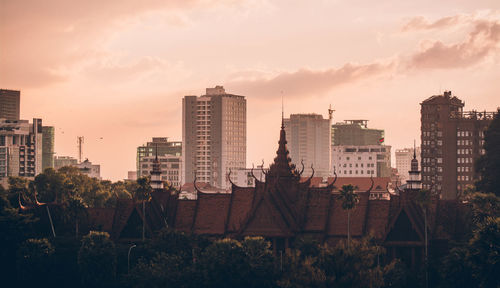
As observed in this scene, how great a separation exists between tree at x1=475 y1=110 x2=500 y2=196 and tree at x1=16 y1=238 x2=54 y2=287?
65246 mm

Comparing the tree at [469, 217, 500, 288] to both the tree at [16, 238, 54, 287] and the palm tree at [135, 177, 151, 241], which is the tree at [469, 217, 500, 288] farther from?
the tree at [16, 238, 54, 287]

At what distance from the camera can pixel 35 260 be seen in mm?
135750

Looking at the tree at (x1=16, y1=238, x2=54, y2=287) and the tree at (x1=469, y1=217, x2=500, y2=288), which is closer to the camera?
the tree at (x1=469, y1=217, x2=500, y2=288)

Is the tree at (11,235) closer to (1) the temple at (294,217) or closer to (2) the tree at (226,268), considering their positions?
(1) the temple at (294,217)

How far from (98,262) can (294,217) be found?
85.9ft

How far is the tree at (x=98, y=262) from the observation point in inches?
5123

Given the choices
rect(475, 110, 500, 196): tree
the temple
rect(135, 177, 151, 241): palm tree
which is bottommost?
the temple

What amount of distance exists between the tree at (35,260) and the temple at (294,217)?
30.2 ft

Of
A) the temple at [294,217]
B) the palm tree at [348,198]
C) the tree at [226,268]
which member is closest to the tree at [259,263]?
the tree at [226,268]

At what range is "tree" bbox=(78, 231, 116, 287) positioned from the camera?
130 m

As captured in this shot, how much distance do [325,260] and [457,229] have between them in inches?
1050

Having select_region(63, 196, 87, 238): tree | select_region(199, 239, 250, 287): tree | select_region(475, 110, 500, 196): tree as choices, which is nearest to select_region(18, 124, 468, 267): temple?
select_region(63, 196, 87, 238): tree

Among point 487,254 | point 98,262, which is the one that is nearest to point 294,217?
point 98,262

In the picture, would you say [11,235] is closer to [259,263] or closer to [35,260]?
[35,260]
